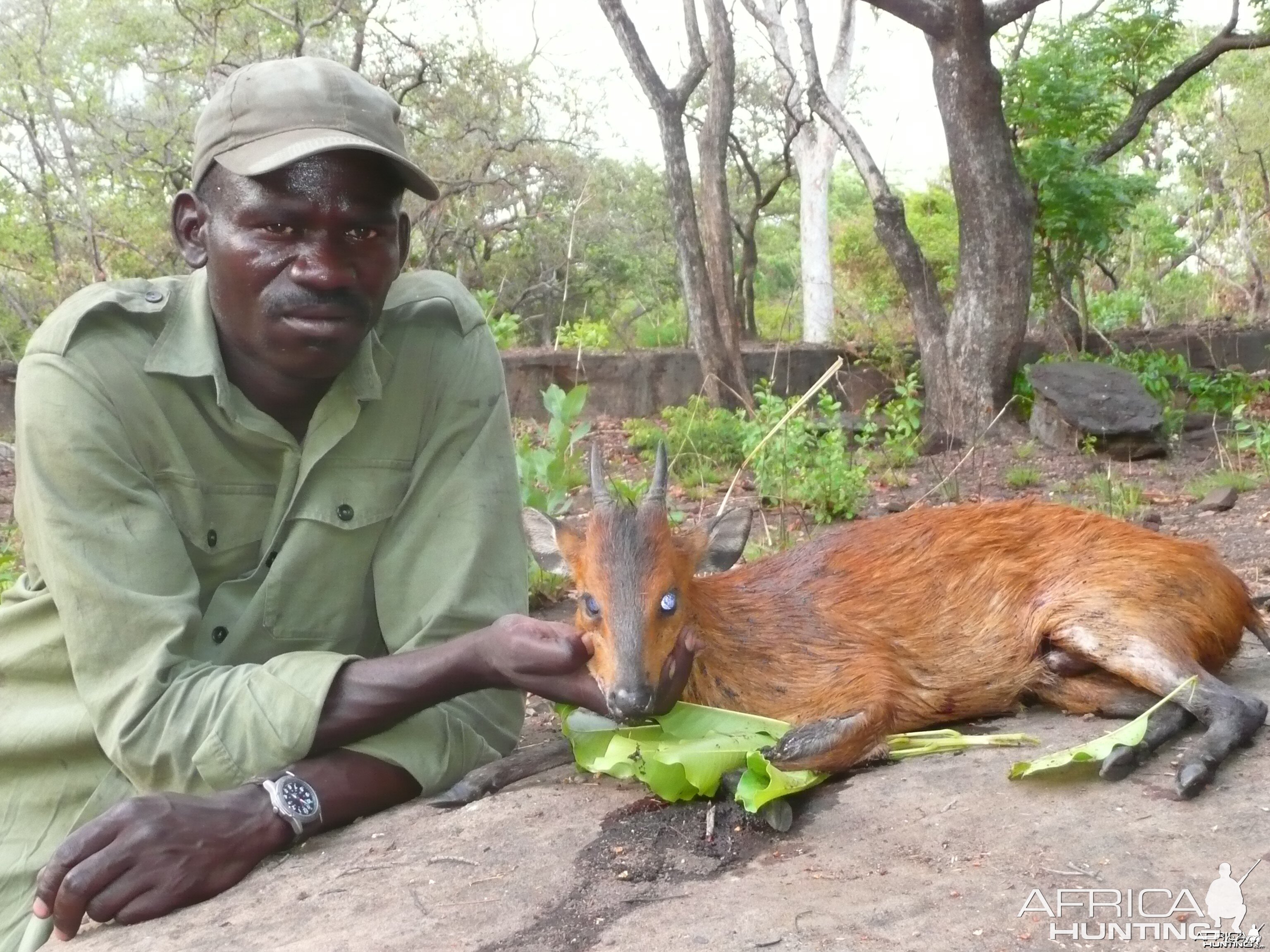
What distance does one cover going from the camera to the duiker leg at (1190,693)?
3.17 metres

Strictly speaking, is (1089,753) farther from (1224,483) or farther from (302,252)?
(1224,483)

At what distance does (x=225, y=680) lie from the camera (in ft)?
10.7

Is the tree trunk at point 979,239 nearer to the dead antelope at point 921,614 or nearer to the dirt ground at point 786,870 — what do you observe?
the dead antelope at point 921,614

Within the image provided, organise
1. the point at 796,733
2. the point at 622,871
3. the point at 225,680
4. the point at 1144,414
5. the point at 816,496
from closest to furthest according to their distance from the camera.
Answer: the point at 622,871 → the point at 225,680 → the point at 796,733 → the point at 816,496 → the point at 1144,414

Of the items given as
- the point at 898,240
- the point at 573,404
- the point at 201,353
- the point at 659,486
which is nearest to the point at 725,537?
the point at 659,486

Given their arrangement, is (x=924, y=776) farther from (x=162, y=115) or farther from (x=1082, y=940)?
(x=162, y=115)

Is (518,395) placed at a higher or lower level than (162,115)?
lower

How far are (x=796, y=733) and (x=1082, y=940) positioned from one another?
1.16m

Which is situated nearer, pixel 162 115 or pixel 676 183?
pixel 676 183

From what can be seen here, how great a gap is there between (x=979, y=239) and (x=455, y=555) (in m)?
8.42

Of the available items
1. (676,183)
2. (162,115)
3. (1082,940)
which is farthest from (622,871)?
(162,115)

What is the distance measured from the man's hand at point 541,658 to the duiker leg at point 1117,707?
4.23 feet

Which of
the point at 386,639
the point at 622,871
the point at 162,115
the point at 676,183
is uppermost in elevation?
the point at 162,115

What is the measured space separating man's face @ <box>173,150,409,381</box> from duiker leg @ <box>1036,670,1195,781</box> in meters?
2.22
